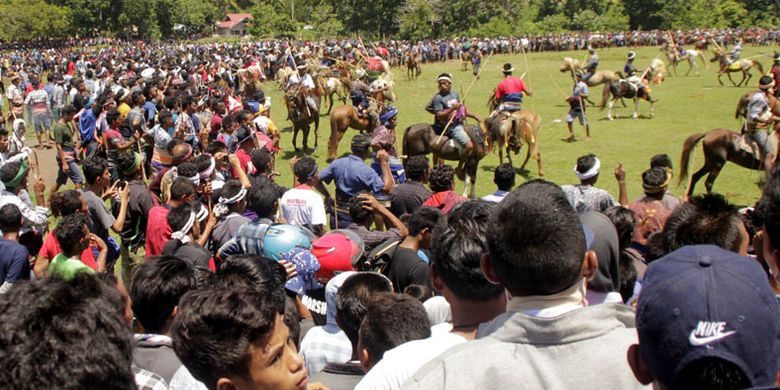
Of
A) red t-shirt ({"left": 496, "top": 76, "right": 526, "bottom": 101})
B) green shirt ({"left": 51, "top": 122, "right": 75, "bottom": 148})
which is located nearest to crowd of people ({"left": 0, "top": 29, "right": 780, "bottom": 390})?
green shirt ({"left": 51, "top": 122, "right": 75, "bottom": 148})

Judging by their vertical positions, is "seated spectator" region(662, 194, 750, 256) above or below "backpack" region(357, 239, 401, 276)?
above

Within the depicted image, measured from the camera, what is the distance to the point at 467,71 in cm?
3653

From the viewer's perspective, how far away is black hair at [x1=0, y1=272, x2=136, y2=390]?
1561mm

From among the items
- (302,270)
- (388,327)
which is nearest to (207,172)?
(302,270)

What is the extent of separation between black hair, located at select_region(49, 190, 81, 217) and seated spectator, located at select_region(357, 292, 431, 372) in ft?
12.1

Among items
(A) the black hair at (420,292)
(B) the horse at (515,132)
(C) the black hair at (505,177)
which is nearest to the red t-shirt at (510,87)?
(B) the horse at (515,132)

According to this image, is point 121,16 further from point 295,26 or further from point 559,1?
point 559,1

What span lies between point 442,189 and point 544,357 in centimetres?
489

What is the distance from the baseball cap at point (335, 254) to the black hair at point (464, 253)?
6.14ft

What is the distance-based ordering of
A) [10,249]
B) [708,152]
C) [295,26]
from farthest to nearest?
[295,26] < [708,152] < [10,249]

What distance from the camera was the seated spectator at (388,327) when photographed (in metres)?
2.91

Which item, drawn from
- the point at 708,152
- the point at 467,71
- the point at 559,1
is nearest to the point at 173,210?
the point at 708,152

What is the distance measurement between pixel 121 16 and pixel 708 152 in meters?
71.2

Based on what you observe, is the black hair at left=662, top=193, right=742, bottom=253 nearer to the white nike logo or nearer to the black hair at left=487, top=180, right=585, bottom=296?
the black hair at left=487, top=180, right=585, bottom=296
